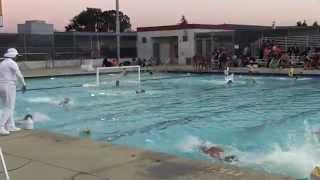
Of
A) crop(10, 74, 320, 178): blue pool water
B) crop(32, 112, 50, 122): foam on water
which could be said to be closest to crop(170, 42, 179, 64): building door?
crop(10, 74, 320, 178): blue pool water

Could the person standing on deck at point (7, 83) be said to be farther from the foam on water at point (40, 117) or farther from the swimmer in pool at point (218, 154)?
the foam on water at point (40, 117)

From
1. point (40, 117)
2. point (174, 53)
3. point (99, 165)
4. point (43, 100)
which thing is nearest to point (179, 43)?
point (174, 53)

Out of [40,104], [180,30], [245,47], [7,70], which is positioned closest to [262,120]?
[7,70]

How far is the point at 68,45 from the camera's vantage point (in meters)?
39.7

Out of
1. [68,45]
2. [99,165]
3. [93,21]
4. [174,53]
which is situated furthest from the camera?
[93,21]

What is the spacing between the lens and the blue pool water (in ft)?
32.6

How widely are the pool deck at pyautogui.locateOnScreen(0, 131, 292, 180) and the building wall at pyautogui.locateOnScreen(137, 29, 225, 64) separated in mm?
31169

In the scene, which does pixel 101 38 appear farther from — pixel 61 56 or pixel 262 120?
pixel 262 120

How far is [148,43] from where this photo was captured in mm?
43125

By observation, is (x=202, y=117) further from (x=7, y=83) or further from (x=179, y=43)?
(x=179, y=43)

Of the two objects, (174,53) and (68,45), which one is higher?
(68,45)

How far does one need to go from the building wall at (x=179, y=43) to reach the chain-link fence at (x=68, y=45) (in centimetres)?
98

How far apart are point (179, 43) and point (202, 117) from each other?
2654 centimetres

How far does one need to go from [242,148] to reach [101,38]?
107ft
